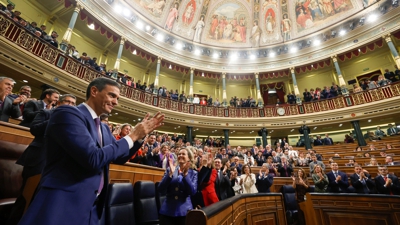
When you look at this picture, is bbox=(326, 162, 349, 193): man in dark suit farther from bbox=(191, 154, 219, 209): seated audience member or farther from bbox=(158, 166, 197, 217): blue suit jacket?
bbox=(158, 166, 197, 217): blue suit jacket

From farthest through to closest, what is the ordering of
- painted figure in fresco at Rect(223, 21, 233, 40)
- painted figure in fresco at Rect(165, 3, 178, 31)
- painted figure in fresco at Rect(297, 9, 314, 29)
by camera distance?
painted figure in fresco at Rect(223, 21, 233, 40), painted figure in fresco at Rect(297, 9, 314, 29), painted figure in fresco at Rect(165, 3, 178, 31)

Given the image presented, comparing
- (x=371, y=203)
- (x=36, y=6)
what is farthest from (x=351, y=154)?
(x=36, y=6)

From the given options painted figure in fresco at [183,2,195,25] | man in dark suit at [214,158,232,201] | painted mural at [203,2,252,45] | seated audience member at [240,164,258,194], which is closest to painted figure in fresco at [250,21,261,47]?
painted mural at [203,2,252,45]

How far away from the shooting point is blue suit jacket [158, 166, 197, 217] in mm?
1976

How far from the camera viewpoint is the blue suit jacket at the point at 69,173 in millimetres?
825

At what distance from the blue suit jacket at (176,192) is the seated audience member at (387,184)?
4.47 m

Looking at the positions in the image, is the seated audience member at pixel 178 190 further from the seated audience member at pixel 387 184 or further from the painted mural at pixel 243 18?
the painted mural at pixel 243 18

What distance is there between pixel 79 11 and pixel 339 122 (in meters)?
14.9

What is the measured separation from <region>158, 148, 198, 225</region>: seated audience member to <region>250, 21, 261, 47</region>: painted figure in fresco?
1548 cm

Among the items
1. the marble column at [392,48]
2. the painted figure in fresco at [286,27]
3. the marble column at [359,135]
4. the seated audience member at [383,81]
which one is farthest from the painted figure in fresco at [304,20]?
the marble column at [359,135]

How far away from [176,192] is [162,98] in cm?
955

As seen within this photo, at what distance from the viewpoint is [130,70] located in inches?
521

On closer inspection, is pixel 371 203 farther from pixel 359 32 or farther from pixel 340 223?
pixel 359 32

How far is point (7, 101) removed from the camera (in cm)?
264
